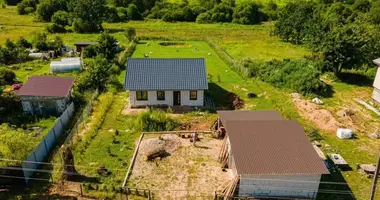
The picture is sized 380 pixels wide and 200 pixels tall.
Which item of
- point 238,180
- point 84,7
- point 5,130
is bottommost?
point 238,180

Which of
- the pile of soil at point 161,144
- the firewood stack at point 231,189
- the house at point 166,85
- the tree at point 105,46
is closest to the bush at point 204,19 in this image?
the tree at point 105,46

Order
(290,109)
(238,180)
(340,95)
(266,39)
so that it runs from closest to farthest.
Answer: (238,180) < (290,109) < (340,95) < (266,39)

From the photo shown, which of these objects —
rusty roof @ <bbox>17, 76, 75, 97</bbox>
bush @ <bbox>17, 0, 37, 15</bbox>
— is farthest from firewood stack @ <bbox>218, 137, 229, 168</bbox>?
bush @ <bbox>17, 0, 37, 15</bbox>

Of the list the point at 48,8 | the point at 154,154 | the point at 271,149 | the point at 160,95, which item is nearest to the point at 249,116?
the point at 271,149

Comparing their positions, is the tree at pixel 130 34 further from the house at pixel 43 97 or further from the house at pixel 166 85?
the house at pixel 43 97

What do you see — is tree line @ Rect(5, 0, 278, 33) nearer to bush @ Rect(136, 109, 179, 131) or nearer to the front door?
the front door

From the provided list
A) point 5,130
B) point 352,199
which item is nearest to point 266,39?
point 352,199

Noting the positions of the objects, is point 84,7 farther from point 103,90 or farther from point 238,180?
point 238,180
